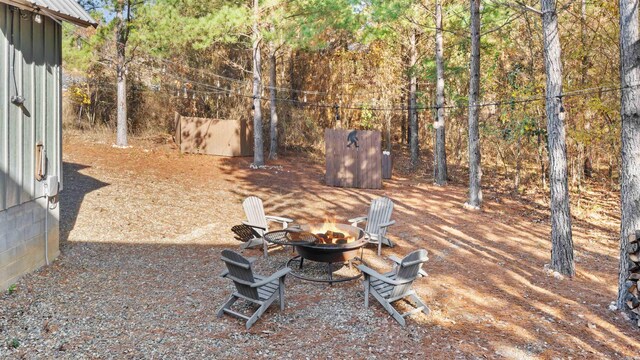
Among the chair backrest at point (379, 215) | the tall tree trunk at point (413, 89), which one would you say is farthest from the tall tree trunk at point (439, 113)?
the chair backrest at point (379, 215)

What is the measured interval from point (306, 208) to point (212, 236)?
3210 mm

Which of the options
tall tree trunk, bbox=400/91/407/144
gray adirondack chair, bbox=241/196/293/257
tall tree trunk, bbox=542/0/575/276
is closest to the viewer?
tall tree trunk, bbox=542/0/575/276

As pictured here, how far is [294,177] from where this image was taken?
1605 centimetres

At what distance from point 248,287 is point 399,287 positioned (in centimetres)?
172

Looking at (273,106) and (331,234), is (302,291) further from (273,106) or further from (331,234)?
(273,106)

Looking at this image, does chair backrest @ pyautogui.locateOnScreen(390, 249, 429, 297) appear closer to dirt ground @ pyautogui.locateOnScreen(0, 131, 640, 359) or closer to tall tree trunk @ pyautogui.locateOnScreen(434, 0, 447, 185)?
dirt ground @ pyautogui.locateOnScreen(0, 131, 640, 359)

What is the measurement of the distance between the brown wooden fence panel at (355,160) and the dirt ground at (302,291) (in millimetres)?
2573

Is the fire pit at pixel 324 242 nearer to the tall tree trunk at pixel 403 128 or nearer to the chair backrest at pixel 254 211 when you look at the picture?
the chair backrest at pixel 254 211

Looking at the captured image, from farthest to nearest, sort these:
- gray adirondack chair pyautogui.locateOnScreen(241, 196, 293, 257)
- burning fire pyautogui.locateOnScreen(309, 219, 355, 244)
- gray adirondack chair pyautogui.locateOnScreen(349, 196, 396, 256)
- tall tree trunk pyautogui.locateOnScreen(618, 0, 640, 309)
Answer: gray adirondack chair pyautogui.locateOnScreen(349, 196, 396, 256) → gray adirondack chair pyautogui.locateOnScreen(241, 196, 293, 257) → burning fire pyautogui.locateOnScreen(309, 219, 355, 244) → tall tree trunk pyautogui.locateOnScreen(618, 0, 640, 309)

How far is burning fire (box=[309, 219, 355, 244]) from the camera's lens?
6895 millimetres

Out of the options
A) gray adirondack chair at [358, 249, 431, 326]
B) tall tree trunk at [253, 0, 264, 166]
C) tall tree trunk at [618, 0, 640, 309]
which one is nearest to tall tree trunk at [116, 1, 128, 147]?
tall tree trunk at [253, 0, 264, 166]

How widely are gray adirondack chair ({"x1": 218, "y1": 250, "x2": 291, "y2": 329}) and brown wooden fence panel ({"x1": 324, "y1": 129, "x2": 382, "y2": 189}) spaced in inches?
367

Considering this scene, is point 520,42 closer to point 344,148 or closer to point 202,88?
point 344,148

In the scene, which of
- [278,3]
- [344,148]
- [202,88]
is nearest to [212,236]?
[344,148]
